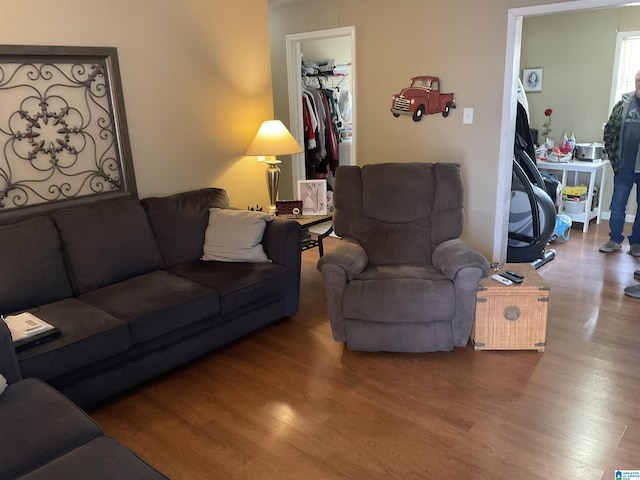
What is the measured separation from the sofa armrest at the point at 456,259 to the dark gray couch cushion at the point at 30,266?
2.12 meters

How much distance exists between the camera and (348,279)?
2.94 meters

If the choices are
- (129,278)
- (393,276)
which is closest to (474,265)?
(393,276)

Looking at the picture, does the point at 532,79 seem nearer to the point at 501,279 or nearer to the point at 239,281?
the point at 501,279

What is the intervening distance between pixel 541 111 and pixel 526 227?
2.20m

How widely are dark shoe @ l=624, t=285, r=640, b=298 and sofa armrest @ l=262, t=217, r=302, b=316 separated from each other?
2409 mm

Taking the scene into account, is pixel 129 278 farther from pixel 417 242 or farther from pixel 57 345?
pixel 417 242

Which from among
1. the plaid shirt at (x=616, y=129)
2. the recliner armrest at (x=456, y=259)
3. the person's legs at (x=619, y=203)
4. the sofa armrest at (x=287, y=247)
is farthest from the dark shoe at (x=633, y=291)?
the sofa armrest at (x=287, y=247)

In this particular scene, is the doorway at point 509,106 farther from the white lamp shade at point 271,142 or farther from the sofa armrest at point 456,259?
the white lamp shade at point 271,142

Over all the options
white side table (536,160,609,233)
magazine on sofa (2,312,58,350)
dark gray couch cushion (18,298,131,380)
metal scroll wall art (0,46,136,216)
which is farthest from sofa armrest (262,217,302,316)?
white side table (536,160,609,233)

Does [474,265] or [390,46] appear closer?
[474,265]

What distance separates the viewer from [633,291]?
12.2 ft

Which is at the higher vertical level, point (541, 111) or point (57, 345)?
point (541, 111)

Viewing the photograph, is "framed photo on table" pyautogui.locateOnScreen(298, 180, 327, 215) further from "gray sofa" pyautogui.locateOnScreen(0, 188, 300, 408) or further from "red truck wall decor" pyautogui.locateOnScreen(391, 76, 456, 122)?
"red truck wall decor" pyautogui.locateOnScreen(391, 76, 456, 122)

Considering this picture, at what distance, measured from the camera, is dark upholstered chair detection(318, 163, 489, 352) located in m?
2.84
